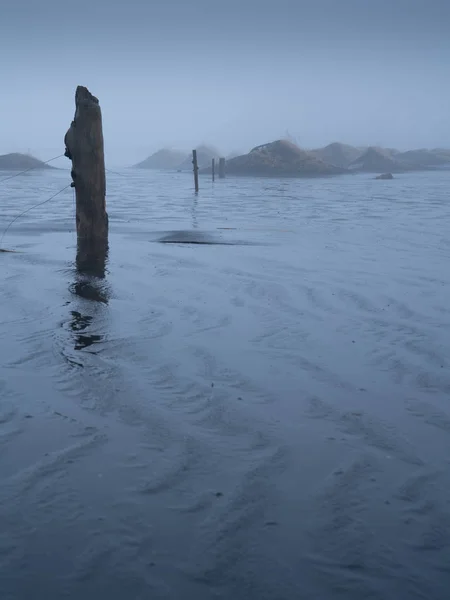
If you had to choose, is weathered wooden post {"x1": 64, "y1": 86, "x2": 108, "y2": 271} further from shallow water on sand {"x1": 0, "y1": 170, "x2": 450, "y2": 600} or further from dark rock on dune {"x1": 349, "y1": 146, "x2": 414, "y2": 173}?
dark rock on dune {"x1": 349, "y1": 146, "x2": 414, "y2": 173}

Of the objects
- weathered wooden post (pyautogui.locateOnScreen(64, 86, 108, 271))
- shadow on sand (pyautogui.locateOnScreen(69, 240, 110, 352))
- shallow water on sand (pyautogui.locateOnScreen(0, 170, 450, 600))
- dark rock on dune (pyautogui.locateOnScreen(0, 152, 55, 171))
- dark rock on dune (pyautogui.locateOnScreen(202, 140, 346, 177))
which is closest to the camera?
shallow water on sand (pyautogui.locateOnScreen(0, 170, 450, 600))

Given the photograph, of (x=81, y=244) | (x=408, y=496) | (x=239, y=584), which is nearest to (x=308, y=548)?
(x=239, y=584)

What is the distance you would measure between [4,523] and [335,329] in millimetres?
3971

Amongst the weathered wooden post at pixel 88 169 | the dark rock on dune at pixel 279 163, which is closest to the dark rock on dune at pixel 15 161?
the dark rock on dune at pixel 279 163

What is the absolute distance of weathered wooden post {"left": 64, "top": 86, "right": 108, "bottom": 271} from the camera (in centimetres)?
1100

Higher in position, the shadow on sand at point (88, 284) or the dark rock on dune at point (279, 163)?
the dark rock on dune at point (279, 163)

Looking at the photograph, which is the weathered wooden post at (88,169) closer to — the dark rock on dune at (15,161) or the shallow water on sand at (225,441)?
the shallow water on sand at (225,441)

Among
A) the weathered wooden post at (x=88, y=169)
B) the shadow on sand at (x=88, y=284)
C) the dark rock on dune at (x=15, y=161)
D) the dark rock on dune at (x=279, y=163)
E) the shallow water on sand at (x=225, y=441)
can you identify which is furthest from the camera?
the dark rock on dune at (x=15, y=161)

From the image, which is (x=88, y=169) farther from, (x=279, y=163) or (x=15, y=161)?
(x=15, y=161)

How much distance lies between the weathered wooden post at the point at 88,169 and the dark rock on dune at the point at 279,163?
72741 mm

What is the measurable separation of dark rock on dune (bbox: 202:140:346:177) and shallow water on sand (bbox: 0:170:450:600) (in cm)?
7761

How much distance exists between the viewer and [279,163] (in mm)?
87312

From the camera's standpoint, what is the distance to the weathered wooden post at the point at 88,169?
36.1 ft

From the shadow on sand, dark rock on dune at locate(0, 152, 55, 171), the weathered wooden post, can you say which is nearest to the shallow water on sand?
the shadow on sand
